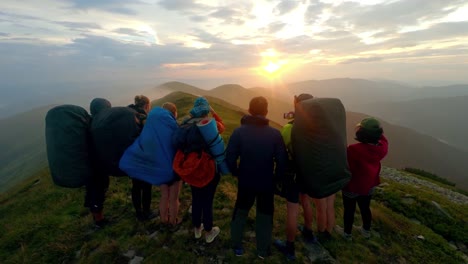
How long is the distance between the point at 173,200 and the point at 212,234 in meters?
1.45

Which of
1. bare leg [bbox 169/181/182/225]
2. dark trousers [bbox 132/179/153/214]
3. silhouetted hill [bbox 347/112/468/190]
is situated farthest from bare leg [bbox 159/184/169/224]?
silhouetted hill [bbox 347/112/468/190]

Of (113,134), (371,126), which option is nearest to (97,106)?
(113,134)

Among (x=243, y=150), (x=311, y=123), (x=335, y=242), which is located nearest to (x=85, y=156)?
(x=243, y=150)

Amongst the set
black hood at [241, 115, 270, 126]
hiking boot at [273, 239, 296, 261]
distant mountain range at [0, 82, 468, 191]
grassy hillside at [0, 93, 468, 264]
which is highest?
black hood at [241, 115, 270, 126]

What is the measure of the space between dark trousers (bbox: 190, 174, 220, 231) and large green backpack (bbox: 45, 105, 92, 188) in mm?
3136

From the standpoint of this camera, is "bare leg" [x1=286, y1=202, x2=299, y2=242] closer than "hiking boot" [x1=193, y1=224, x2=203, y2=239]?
Yes

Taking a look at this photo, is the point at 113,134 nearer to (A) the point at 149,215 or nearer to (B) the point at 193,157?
(B) the point at 193,157

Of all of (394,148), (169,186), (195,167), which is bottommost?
(394,148)

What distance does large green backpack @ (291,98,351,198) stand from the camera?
554 centimetres

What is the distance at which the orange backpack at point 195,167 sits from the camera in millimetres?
5840

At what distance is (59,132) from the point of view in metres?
6.46

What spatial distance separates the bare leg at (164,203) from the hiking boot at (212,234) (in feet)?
4.56

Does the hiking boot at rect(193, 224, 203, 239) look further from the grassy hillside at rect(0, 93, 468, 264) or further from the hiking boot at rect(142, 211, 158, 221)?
the hiking boot at rect(142, 211, 158, 221)

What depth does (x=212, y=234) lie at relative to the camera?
6.86 meters
